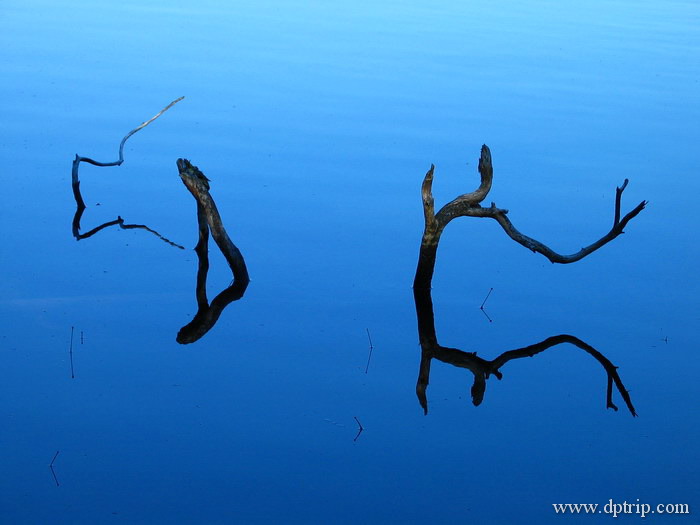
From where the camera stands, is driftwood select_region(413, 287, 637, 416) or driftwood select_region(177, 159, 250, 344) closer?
driftwood select_region(413, 287, 637, 416)

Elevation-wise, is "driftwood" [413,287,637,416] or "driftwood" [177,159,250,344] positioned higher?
"driftwood" [177,159,250,344]

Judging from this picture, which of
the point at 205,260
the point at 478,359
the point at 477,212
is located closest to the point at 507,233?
the point at 477,212

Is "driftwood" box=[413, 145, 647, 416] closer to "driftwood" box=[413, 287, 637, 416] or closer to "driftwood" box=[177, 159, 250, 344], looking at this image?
"driftwood" box=[413, 287, 637, 416]

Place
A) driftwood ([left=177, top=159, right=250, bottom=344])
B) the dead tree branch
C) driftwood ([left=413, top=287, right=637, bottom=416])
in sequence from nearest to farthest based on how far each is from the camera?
driftwood ([left=413, top=287, right=637, bottom=416]), the dead tree branch, driftwood ([left=177, top=159, right=250, bottom=344])

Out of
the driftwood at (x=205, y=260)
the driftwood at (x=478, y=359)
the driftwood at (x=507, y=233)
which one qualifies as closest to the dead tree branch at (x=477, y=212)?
the driftwood at (x=507, y=233)

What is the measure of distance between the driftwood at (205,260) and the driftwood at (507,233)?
73.0 inches

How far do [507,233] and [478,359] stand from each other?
1.21m

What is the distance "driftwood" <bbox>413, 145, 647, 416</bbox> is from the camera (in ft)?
31.6

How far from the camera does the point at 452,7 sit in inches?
1226

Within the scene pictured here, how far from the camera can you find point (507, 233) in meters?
9.88

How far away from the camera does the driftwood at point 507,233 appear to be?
9641 mm

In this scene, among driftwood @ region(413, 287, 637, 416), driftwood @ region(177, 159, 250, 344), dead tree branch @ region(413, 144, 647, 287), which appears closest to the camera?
driftwood @ region(413, 287, 637, 416)

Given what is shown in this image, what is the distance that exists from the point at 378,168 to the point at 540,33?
12177mm

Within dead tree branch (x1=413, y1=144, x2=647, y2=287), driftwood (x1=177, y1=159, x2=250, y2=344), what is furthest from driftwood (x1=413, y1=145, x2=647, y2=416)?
driftwood (x1=177, y1=159, x2=250, y2=344)
